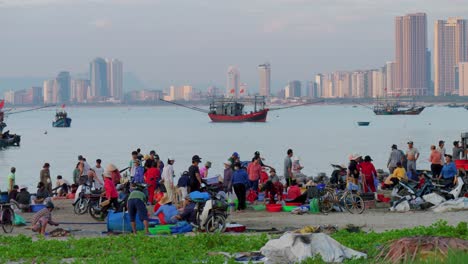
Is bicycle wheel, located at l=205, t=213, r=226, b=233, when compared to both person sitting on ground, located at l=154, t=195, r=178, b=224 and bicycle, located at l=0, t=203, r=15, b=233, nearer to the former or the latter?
person sitting on ground, located at l=154, t=195, r=178, b=224

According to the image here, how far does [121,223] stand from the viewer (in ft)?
57.5

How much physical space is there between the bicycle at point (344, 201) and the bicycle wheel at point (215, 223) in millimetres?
4535

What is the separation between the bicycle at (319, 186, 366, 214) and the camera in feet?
67.7

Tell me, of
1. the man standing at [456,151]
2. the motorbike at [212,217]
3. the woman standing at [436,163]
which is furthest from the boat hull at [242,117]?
the motorbike at [212,217]

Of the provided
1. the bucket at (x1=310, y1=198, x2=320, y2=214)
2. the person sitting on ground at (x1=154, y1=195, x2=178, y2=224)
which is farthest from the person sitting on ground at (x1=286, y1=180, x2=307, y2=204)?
the person sitting on ground at (x1=154, y1=195, x2=178, y2=224)

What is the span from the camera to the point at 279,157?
67.0m

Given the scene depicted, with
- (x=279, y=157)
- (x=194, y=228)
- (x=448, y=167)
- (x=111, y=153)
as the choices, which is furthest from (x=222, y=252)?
(x=111, y=153)

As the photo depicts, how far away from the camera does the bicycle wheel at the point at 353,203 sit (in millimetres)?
20578

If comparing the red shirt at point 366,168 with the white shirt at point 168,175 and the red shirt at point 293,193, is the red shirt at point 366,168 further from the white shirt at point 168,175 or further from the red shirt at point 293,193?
the white shirt at point 168,175

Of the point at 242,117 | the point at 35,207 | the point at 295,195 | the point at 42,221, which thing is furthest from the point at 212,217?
the point at 242,117

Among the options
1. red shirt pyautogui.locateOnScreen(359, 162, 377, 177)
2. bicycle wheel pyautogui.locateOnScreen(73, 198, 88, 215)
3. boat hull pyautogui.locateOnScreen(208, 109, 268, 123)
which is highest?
boat hull pyautogui.locateOnScreen(208, 109, 268, 123)

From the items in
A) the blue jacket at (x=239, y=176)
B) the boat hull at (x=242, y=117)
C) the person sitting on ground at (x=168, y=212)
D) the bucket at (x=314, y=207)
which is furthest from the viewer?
the boat hull at (x=242, y=117)

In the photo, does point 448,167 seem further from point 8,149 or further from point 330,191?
point 8,149

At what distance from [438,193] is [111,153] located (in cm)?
5659
